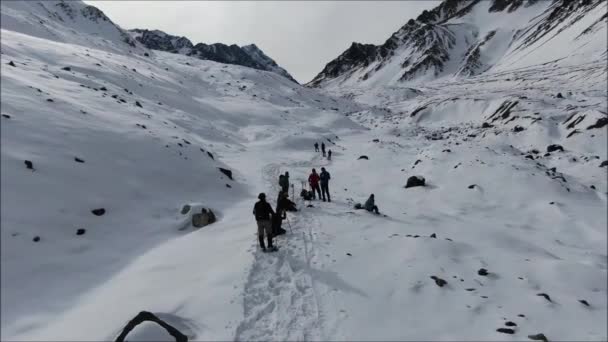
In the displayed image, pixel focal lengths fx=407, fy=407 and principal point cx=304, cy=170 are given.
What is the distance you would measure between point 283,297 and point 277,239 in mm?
4694

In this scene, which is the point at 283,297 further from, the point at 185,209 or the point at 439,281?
the point at 185,209

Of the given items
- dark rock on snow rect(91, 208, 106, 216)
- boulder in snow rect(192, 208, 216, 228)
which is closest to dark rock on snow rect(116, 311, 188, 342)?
boulder in snow rect(192, 208, 216, 228)

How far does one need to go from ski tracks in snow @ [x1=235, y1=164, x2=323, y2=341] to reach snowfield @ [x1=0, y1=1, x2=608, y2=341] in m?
0.05

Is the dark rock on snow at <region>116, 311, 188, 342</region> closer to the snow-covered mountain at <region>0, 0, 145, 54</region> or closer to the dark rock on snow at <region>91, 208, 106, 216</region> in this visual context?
the dark rock on snow at <region>91, 208, 106, 216</region>

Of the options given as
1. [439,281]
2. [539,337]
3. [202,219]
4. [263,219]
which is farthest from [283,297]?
[202,219]

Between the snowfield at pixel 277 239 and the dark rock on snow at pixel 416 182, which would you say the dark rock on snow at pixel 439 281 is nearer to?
the snowfield at pixel 277 239

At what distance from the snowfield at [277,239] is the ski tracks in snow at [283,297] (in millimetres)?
55

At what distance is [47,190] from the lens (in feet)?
53.7

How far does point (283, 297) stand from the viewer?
10477mm

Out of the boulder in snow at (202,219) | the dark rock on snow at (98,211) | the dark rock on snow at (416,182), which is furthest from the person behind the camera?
the dark rock on snow at (416,182)

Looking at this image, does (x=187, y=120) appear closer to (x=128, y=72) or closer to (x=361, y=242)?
(x=128, y=72)

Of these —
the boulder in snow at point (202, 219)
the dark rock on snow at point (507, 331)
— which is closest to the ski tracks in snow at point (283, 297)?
the dark rock on snow at point (507, 331)

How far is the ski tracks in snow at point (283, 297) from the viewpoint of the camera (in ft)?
29.3

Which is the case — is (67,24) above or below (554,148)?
above
